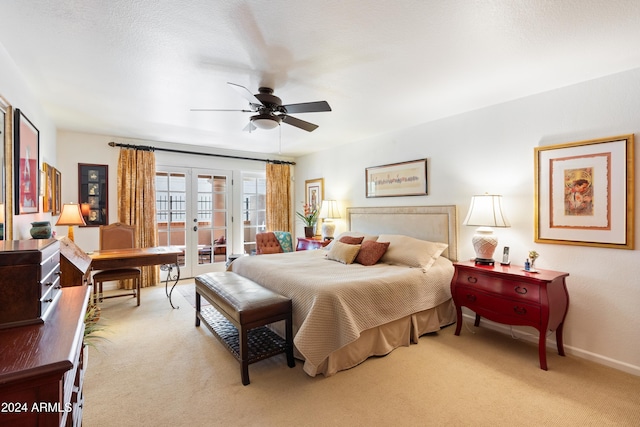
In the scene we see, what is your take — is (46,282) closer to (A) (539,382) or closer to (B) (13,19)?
(B) (13,19)

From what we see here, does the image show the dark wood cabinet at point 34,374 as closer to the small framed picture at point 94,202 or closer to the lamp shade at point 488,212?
the lamp shade at point 488,212

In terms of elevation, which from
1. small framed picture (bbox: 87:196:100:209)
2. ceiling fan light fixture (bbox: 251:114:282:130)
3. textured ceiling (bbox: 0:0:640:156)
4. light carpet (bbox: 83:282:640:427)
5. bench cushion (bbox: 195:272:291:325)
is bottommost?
light carpet (bbox: 83:282:640:427)

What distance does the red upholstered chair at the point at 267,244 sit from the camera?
16.8ft

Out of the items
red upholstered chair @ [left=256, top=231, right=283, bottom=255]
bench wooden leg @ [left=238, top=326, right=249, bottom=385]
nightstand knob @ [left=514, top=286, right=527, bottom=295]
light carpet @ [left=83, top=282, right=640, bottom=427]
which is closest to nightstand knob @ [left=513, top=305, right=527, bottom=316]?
nightstand knob @ [left=514, top=286, right=527, bottom=295]

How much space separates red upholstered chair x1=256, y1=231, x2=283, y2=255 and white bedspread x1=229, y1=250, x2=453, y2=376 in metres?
1.58

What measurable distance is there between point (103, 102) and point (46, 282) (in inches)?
107

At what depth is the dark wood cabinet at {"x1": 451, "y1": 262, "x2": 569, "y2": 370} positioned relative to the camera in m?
2.43

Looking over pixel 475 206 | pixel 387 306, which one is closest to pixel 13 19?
pixel 387 306

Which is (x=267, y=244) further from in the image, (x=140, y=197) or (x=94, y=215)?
(x=94, y=215)

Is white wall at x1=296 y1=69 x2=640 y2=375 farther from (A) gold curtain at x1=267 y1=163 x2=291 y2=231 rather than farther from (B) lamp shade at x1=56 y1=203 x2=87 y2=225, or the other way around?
(B) lamp shade at x1=56 y1=203 x2=87 y2=225

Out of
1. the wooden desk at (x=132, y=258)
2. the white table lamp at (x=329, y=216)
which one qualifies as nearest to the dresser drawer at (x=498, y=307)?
the white table lamp at (x=329, y=216)

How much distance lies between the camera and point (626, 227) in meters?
2.40

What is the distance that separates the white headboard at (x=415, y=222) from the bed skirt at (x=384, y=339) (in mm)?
754

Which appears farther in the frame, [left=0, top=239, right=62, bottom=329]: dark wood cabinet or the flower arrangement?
the flower arrangement
